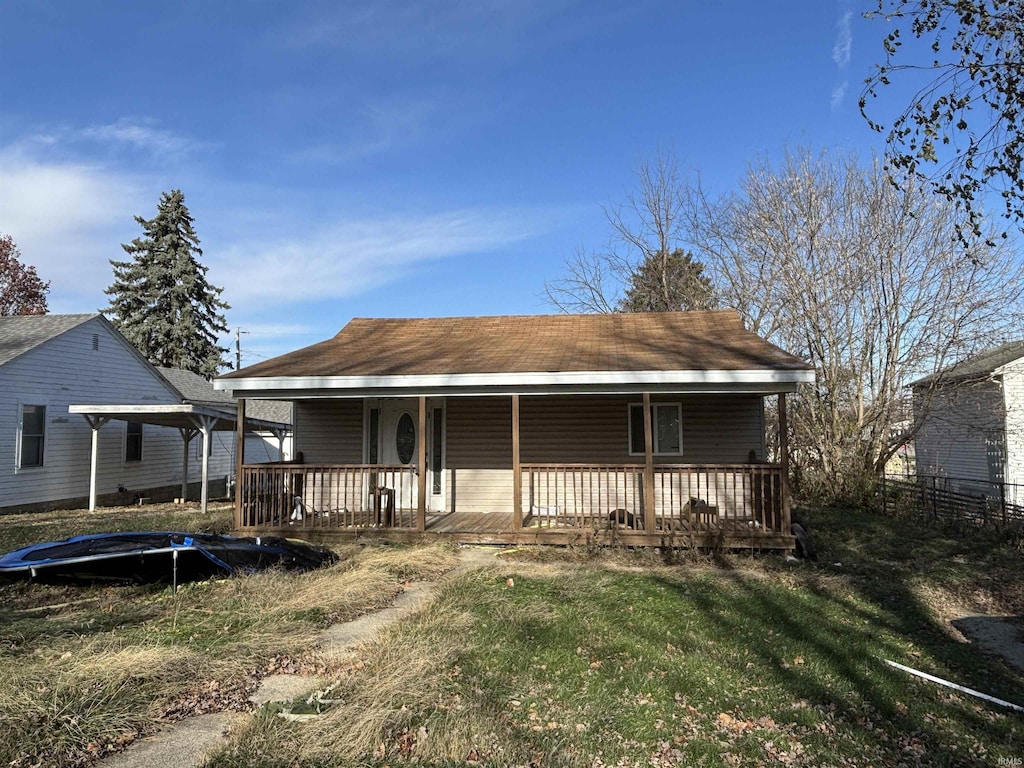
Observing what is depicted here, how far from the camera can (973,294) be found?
1499cm

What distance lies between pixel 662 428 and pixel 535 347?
2.66 metres

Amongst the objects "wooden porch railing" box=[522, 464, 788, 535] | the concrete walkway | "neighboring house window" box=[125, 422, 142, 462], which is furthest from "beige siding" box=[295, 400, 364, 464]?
"neighboring house window" box=[125, 422, 142, 462]

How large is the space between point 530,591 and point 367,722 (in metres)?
3.39

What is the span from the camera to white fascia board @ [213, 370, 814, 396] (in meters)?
8.63

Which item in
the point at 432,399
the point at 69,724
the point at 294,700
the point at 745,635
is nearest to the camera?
the point at 69,724

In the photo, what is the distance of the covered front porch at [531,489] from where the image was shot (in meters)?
8.96

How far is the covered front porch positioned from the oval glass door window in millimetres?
26

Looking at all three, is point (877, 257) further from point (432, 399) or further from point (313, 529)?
point (313, 529)

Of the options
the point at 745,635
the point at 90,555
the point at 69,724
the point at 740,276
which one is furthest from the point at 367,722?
the point at 740,276

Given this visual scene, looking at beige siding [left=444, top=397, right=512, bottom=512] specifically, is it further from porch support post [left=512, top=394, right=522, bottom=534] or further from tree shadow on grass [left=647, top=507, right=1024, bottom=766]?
tree shadow on grass [left=647, top=507, right=1024, bottom=766]

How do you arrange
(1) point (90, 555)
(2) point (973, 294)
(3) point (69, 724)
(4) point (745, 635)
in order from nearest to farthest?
(3) point (69, 724) → (4) point (745, 635) → (1) point (90, 555) → (2) point (973, 294)

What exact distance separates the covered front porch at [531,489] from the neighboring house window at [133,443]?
8099mm

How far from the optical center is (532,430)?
37.9 feet

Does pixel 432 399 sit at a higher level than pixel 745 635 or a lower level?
higher
